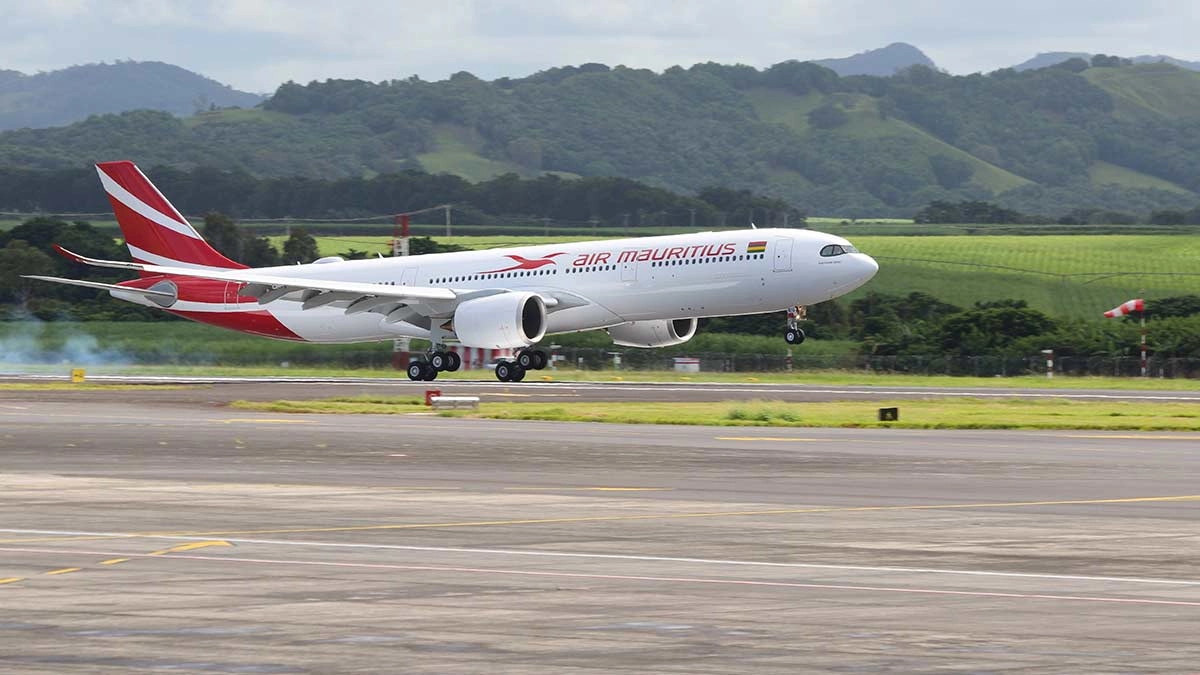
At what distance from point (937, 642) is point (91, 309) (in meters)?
83.1

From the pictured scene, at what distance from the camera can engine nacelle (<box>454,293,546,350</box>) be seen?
2231 inches

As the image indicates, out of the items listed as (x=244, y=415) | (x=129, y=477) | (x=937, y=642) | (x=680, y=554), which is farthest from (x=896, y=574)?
(x=244, y=415)

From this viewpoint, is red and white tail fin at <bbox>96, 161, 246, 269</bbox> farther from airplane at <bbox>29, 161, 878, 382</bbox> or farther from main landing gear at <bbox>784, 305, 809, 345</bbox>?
main landing gear at <bbox>784, 305, 809, 345</bbox>

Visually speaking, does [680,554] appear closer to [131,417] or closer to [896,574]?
[896,574]

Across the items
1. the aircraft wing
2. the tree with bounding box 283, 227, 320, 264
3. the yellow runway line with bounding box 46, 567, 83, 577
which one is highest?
the tree with bounding box 283, 227, 320, 264

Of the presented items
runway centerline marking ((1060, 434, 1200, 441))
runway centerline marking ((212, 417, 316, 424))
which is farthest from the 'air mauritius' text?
runway centerline marking ((1060, 434, 1200, 441))

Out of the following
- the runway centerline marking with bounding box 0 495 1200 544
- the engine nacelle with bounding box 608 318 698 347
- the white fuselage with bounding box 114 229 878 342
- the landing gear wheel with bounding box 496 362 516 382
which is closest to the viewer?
the runway centerline marking with bounding box 0 495 1200 544

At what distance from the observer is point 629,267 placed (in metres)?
56.7

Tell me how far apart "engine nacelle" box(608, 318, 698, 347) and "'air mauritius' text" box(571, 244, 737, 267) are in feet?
12.1

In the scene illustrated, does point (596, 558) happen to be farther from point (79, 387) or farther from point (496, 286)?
point (79, 387)

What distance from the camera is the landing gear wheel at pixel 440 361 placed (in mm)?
61562

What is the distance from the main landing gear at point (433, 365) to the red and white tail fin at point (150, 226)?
32.7ft

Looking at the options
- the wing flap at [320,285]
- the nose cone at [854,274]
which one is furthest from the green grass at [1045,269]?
the wing flap at [320,285]

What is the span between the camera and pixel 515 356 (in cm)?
6106
